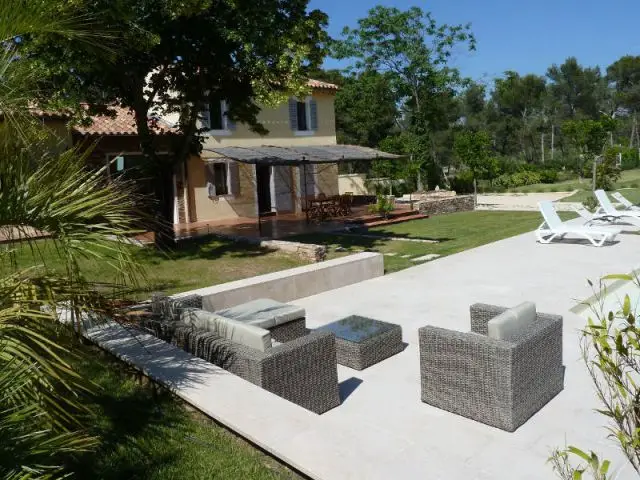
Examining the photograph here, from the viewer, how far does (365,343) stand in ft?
21.4

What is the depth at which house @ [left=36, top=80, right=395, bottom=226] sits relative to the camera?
66.2 ft

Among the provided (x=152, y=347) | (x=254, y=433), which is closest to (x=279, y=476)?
(x=254, y=433)

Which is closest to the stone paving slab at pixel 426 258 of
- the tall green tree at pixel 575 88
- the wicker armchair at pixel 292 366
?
the wicker armchair at pixel 292 366

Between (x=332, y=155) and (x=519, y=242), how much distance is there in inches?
331

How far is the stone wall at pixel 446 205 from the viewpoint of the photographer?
24.2 m

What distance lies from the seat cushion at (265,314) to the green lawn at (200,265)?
3076 millimetres

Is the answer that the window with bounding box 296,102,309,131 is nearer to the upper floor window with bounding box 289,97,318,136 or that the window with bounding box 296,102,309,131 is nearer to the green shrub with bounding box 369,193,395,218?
the upper floor window with bounding box 289,97,318,136

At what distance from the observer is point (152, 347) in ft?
19.6

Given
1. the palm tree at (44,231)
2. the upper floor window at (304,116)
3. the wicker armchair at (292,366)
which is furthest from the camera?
the upper floor window at (304,116)

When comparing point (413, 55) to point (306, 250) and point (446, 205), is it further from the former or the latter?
point (306, 250)

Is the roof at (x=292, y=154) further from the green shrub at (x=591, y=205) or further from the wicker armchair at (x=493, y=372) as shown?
the wicker armchair at (x=493, y=372)

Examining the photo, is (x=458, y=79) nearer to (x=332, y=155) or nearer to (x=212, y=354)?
(x=332, y=155)

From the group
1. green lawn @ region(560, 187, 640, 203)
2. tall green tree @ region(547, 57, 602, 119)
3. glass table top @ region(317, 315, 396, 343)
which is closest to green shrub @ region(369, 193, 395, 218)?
green lawn @ region(560, 187, 640, 203)

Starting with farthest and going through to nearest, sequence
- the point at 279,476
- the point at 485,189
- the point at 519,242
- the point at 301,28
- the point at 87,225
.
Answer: the point at 485,189 < the point at 519,242 < the point at 301,28 < the point at 279,476 < the point at 87,225
